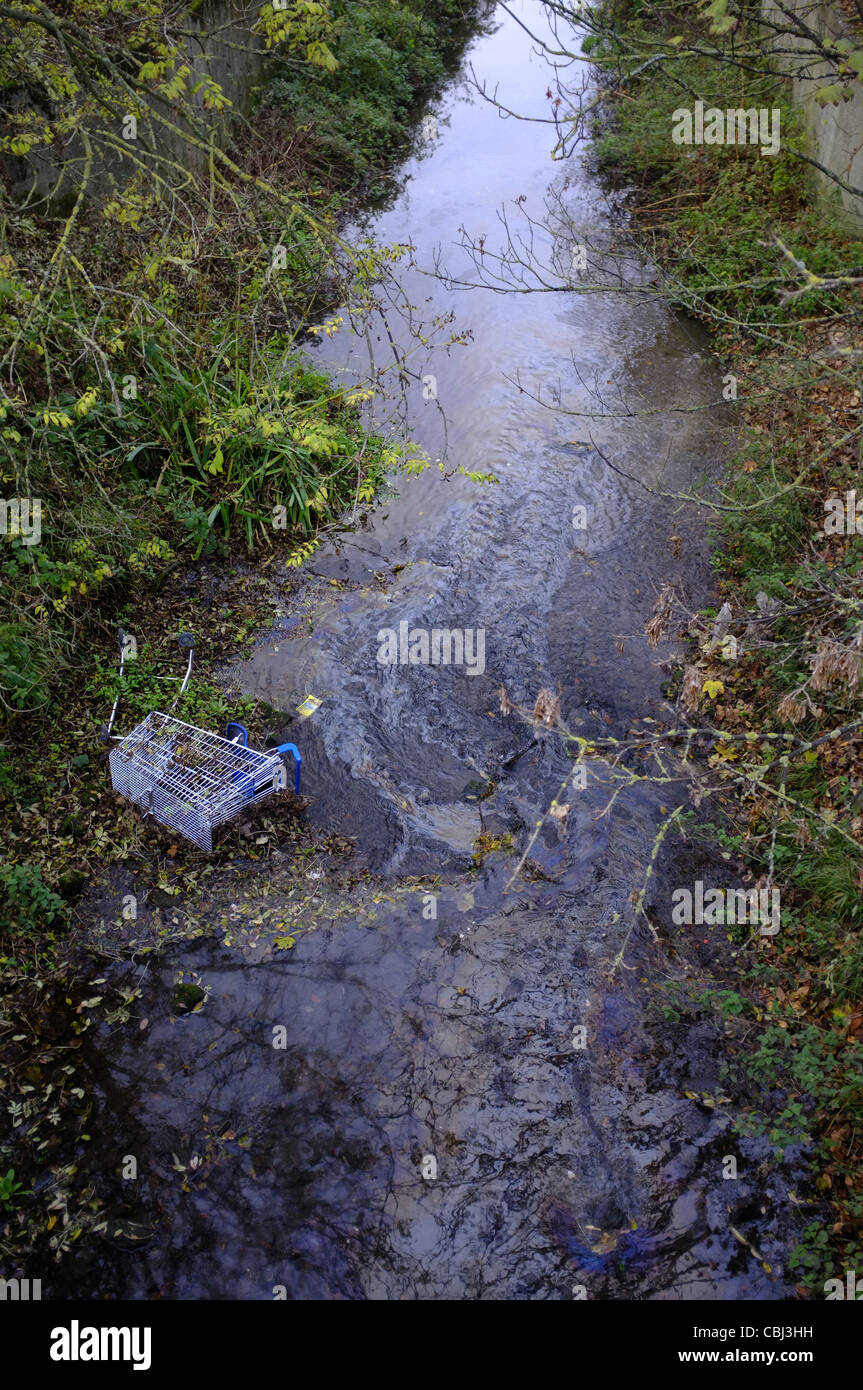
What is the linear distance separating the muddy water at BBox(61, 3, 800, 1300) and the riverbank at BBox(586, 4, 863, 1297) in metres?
0.35

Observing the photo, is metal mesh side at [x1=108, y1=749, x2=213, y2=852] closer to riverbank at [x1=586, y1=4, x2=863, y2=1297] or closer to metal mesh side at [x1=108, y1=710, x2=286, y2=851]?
metal mesh side at [x1=108, y1=710, x2=286, y2=851]

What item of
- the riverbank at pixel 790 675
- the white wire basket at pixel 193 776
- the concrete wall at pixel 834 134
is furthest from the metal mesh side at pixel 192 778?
the concrete wall at pixel 834 134

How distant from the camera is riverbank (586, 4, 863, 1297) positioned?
4.72 metres

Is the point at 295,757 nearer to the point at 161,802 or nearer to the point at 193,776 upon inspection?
the point at 193,776

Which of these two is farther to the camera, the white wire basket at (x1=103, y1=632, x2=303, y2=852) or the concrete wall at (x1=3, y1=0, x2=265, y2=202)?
the concrete wall at (x1=3, y1=0, x2=265, y2=202)

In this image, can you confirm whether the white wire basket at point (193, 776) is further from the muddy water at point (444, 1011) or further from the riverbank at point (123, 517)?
the muddy water at point (444, 1011)

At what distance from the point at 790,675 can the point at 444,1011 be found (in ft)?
11.6

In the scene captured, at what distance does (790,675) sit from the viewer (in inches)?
265

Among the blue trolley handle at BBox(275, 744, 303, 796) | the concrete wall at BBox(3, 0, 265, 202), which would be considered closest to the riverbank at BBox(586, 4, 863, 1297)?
the blue trolley handle at BBox(275, 744, 303, 796)

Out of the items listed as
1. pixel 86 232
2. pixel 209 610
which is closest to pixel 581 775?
pixel 209 610

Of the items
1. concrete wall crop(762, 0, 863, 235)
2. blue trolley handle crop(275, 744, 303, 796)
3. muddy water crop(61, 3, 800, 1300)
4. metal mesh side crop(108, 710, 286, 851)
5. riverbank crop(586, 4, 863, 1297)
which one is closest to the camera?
muddy water crop(61, 3, 800, 1300)

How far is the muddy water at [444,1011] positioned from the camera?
14.9 ft

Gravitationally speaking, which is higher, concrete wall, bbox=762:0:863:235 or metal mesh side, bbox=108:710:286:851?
concrete wall, bbox=762:0:863:235
